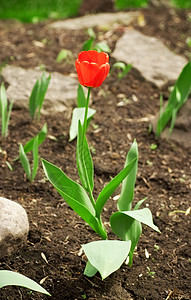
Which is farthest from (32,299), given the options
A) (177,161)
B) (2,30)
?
(2,30)

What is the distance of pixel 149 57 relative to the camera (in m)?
4.50

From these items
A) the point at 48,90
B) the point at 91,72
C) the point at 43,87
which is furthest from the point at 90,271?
the point at 48,90

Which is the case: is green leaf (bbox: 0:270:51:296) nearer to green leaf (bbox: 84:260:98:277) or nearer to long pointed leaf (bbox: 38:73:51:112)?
green leaf (bbox: 84:260:98:277)

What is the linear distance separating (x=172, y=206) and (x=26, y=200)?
88cm

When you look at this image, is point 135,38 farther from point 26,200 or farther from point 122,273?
point 122,273

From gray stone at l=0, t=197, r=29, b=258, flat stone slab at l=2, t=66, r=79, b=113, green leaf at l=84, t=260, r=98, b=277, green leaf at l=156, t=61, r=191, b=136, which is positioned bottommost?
green leaf at l=84, t=260, r=98, b=277

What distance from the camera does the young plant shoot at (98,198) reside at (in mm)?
1763

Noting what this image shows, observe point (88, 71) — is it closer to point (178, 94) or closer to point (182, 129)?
point (178, 94)

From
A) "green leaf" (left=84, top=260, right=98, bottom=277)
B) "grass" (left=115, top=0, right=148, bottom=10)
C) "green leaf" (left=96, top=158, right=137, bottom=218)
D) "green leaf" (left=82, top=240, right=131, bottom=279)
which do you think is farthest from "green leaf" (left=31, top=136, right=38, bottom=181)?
"grass" (left=115, top=0, right=148, bottom=10)

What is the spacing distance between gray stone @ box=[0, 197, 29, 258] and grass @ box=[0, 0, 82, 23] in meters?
3.94

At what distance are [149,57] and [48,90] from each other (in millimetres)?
1319

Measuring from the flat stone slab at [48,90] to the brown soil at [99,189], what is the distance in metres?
0.10

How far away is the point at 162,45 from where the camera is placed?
4.88 meters

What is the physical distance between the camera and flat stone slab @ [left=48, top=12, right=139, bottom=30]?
5305mm
